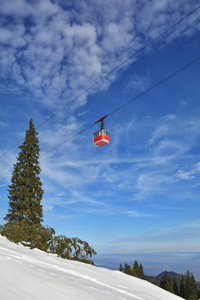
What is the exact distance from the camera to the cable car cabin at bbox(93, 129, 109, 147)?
12.2m

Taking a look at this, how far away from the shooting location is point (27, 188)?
2694 centimetres

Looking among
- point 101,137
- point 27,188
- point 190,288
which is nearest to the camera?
point 101,137

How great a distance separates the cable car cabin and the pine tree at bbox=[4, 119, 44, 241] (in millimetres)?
14465

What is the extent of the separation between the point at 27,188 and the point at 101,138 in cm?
1760

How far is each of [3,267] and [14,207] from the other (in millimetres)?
23064

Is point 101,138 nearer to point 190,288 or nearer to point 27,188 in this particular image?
point 27,188

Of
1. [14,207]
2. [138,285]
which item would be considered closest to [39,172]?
[14,207]

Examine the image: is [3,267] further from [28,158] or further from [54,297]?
[28,158]

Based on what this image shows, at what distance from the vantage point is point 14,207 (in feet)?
→ 84.6

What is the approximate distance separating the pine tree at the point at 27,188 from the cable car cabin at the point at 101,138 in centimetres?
1447

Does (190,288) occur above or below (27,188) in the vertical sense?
below

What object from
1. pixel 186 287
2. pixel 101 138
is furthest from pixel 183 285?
pixel 101 138

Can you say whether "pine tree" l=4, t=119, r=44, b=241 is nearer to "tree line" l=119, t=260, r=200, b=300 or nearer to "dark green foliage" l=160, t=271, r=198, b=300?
"tree line" l=119, t=260, r=200, b=300

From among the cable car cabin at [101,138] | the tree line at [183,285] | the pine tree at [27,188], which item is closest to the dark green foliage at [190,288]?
the tree line at [183,285]
